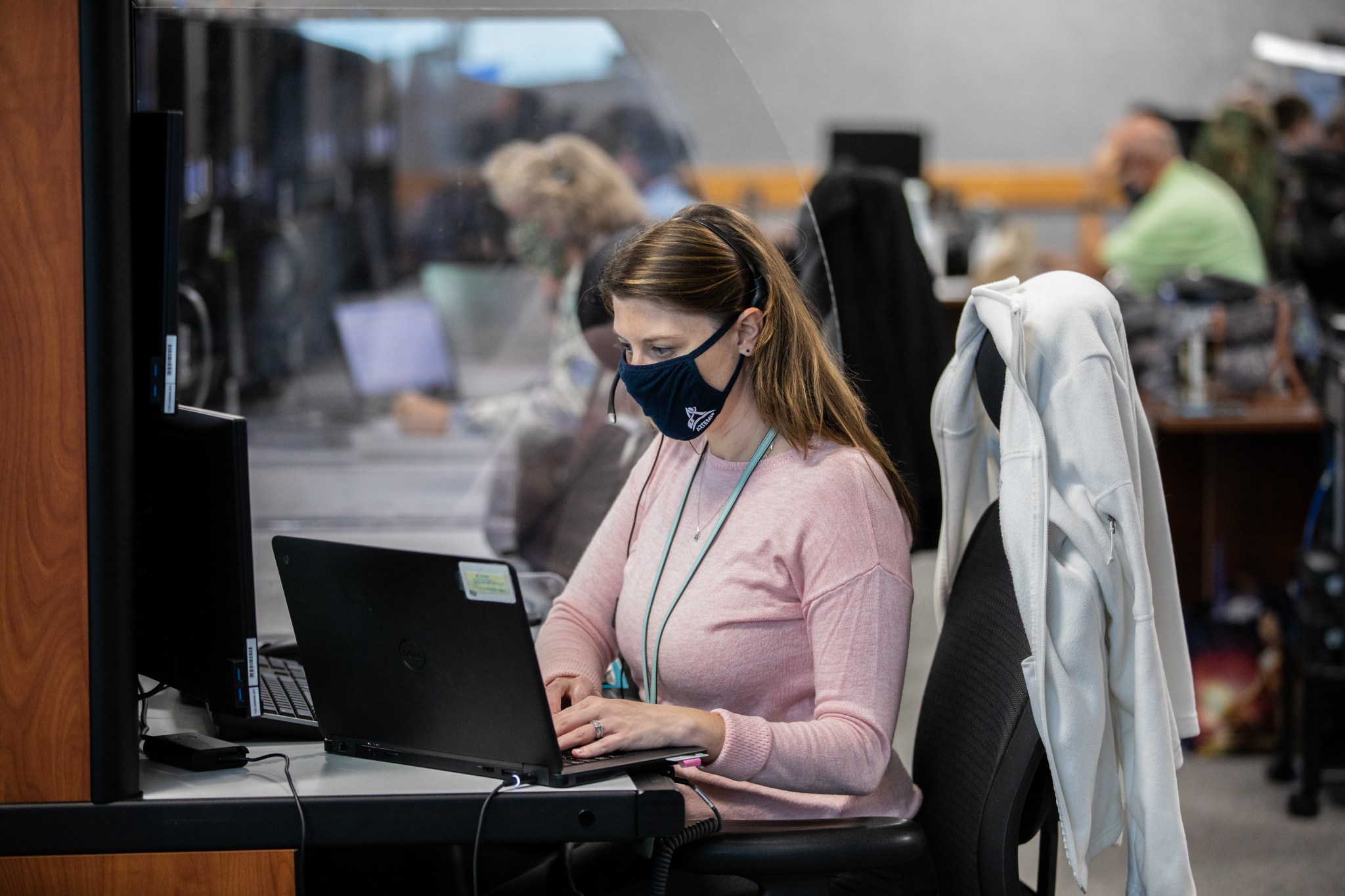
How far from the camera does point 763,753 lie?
129 centimetres

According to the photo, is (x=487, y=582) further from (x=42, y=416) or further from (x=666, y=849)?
(x=42, y=416)

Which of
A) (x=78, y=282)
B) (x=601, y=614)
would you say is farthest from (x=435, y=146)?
(x=78, y=282)

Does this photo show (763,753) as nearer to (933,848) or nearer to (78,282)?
(933,848)

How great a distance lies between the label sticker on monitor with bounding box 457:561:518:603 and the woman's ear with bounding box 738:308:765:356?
1.42 ft

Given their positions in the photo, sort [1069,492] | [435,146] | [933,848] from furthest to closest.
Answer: [435,146], [933,848], [1069,492]

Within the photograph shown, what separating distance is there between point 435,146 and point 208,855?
116 inches

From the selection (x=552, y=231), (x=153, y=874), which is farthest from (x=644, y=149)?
(x=153, y=874)

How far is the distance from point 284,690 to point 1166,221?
4099 mm

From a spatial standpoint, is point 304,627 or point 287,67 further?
Result: point 287,67

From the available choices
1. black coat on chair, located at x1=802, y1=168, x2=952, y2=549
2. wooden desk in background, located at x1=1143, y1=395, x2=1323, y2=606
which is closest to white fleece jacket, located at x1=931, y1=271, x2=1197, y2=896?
black coat on chair, located at x1=802, y1=168, x2=952, y2=549

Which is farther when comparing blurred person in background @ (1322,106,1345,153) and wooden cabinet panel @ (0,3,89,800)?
blurred person in background @ (1322,106,1345,153)

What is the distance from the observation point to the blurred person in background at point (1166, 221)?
475cm

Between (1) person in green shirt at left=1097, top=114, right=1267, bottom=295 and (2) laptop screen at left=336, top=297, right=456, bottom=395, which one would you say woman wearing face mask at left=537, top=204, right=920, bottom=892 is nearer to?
(2) laptop screen at left=336, top=297, right=456, bottom=395

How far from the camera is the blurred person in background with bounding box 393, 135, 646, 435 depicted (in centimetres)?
294
